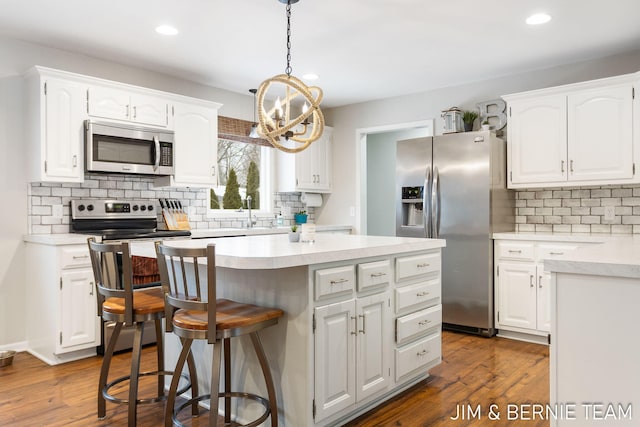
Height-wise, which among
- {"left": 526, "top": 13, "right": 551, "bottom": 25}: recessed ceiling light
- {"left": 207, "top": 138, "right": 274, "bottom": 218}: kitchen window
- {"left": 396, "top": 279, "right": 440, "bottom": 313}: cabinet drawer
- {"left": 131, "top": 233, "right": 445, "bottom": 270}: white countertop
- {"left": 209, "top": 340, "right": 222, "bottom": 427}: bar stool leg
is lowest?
{"left": 209, "top": 340, "right": 222, "bottom": 427}: bar stool leg

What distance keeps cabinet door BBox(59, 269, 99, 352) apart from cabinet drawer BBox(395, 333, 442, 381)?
2.34 meters

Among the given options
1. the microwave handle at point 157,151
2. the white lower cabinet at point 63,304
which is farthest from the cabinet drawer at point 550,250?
the white lower cabinet at point 63,304

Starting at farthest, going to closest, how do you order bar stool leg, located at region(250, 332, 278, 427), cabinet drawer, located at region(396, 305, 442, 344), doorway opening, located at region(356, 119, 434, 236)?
doorway opening, located at region(356, 119, 434, 236) < cabinet drawer, located at region(396, 305, 442, 344) < bar stool leg, located at region(250, 332, 278, 427)

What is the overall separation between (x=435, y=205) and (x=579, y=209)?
129cm

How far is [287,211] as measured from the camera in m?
5.85

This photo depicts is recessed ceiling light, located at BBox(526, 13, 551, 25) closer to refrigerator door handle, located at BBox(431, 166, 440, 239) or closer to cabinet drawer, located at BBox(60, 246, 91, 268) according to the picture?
refrigerator door handle, located at BBox(431, 166, 440, 239)

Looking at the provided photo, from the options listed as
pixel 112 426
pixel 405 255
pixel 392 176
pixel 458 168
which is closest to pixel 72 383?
pixel 112 426

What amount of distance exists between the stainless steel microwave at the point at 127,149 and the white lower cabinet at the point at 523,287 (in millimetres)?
3113

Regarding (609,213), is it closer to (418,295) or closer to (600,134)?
(600,134)

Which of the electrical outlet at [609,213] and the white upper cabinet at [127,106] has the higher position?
the white upper cabinet at [127,106]

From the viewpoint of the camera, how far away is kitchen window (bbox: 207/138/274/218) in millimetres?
5137

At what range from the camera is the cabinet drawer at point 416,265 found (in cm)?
272

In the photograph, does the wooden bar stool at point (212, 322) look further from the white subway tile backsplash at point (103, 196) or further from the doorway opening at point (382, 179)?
the doorway opening at point (382, 179)

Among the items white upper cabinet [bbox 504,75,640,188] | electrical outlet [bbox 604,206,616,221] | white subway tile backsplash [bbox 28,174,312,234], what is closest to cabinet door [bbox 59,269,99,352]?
white subway tile backsplash [bbox 28,174,312,234]
